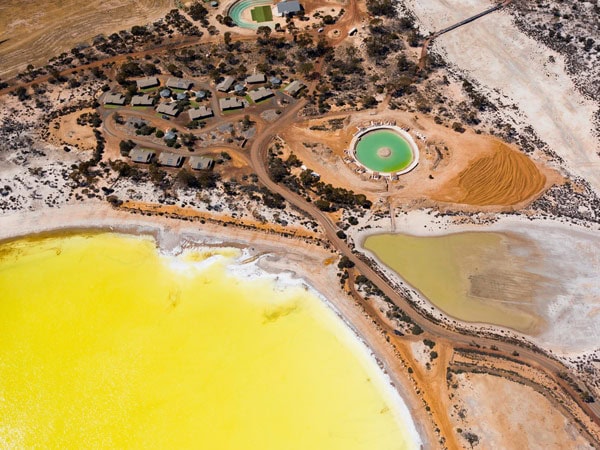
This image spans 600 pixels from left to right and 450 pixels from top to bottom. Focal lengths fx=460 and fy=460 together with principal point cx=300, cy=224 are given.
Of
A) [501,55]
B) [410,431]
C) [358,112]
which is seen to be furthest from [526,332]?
[501,55]

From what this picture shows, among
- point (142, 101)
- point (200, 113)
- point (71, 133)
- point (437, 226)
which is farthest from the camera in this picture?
point (142, 101)

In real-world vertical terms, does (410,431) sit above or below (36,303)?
below

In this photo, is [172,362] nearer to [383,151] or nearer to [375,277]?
[375,277]

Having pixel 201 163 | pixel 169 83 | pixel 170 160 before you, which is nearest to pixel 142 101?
pixel 169 83

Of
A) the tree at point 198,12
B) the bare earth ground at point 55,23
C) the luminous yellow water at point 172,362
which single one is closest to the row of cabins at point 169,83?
the bare earth ground at point 55,23

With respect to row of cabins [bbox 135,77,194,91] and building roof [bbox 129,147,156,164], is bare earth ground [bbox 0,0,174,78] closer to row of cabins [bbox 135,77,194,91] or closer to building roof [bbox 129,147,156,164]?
row of cabins [bbox 135,77,194,91]

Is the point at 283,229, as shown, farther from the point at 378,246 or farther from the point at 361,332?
the point at 361,332
